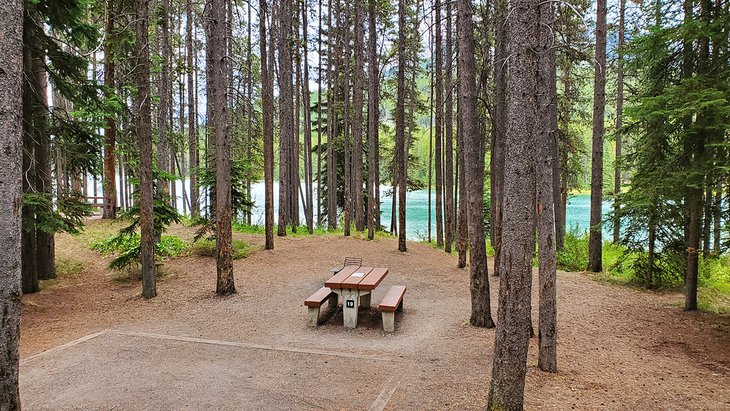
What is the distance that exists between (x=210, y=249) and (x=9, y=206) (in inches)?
378

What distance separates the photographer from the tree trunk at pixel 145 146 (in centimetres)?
801

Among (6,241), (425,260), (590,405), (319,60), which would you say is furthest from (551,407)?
(319,60)

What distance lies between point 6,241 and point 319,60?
1904 cm

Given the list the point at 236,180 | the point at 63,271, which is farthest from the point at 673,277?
the point at 63,271

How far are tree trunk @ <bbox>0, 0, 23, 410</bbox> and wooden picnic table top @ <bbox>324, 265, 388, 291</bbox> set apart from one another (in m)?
4.34

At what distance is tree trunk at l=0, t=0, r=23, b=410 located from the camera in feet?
9.58

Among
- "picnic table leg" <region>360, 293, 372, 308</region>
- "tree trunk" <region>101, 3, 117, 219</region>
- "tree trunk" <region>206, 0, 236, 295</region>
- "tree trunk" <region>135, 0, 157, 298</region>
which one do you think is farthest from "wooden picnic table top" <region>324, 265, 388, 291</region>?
"tree trunk" <region>101, 3, 117, 219</region>

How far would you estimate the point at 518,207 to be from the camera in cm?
356

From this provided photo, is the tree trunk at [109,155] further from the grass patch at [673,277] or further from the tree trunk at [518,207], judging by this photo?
the grass patch at [673,277]

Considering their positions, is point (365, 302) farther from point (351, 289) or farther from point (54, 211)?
point (54, 211)

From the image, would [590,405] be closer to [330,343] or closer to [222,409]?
[330,343]

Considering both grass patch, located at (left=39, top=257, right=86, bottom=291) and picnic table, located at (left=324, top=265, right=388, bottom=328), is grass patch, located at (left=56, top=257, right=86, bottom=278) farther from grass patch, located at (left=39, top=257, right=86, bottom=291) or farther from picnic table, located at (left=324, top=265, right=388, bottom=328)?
picnic table, located at (left=324, top=265, right=388, bottom=328)

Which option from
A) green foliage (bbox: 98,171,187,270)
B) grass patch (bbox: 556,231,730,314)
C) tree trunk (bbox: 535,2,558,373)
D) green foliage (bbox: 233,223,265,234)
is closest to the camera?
tree trunk (bbox: 535,2,558,373)

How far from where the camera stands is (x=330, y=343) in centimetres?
611
